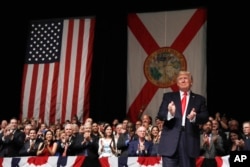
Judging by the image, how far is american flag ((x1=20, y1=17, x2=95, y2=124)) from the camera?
42.0 feet

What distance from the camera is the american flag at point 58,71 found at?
12.8 meters

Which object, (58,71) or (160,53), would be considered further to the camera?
(58,71)

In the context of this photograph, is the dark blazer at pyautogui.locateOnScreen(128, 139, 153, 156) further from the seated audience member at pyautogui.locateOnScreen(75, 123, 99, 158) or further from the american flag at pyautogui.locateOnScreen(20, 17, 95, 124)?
the american flag at pyautogui.locateOnScreen(20, 17, 95, 124)

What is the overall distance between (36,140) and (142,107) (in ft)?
13.7

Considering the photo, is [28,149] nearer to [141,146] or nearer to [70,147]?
[70,147]

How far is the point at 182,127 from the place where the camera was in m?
5.05

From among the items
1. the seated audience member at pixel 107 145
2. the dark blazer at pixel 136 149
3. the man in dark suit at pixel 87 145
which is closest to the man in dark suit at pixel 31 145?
Result: the man in dark suit at pixel 87 145

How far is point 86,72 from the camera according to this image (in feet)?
42.1

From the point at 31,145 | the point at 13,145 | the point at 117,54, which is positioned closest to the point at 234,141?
the point at 31,145

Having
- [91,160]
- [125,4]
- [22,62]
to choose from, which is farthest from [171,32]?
[91,160]

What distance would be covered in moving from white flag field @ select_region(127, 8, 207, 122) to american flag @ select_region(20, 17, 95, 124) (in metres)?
1.11

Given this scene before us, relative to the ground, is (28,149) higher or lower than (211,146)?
lower

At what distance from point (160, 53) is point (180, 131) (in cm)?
780

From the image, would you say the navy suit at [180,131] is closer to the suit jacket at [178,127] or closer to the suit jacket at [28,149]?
the suit jacket at [178,127]
